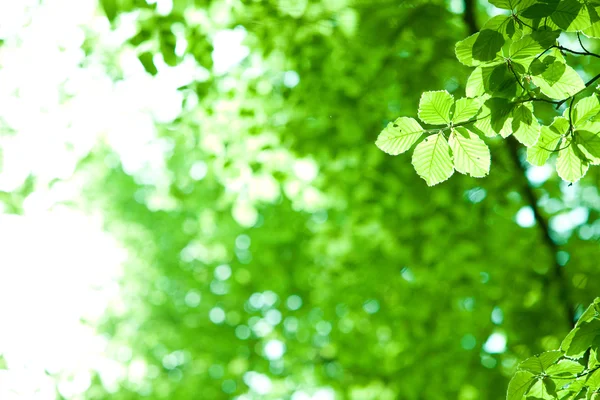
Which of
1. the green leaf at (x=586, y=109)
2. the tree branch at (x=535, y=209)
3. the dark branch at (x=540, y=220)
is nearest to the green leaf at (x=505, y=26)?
the green leaf at (x=586, y=109)

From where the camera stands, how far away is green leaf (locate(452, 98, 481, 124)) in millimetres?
1182

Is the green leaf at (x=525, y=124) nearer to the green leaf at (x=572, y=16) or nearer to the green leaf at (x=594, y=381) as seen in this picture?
the green leaf at (x=572, y=16)

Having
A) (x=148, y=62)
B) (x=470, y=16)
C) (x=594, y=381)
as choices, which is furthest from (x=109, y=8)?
(x=470, y=16)

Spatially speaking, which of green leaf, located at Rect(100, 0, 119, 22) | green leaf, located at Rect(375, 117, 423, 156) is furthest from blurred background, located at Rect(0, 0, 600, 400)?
green leaf, located at Rect(375, 117, 423, 156)

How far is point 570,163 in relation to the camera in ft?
4.09

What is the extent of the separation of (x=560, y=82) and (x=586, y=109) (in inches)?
4.4

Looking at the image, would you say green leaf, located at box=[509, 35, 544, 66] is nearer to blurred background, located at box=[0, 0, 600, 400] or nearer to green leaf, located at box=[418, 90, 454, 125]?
green leaf, located at box=[418, 90, 454, 125]

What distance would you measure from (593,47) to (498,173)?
1.95 meters

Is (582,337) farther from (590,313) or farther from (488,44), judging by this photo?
(488,44)

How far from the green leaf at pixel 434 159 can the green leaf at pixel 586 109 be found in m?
0.30

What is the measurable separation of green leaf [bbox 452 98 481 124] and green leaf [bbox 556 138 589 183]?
0.25 metres

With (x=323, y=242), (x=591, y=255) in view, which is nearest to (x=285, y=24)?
(x=323, y=242)

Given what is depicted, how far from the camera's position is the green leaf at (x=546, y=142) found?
4.13ft

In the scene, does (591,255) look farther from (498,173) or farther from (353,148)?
(353,148)
